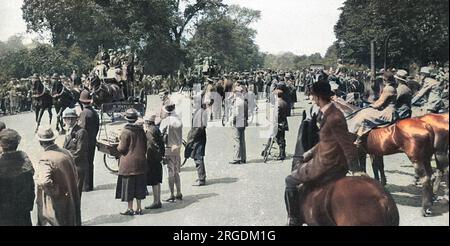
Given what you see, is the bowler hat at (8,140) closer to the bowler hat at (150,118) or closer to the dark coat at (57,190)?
the dark coat at (57,190)

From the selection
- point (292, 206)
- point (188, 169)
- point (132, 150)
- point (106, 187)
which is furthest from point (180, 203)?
point (292, 206)

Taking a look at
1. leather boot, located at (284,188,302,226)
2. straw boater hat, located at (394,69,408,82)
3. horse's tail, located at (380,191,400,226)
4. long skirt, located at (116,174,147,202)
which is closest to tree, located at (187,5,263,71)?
straw boater hat, located at (394,69,408,82)

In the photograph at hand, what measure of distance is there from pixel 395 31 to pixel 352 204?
222 centimetres

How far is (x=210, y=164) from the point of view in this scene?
23.1 feet

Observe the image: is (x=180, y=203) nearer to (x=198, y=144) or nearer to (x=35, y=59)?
(x=198, y=144)

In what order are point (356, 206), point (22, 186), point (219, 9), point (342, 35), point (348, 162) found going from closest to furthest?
point (356, 206), point (348, 162), point (22, 186), point (342, 35), point (219, 9)

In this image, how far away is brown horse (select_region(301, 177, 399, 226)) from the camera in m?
5.19

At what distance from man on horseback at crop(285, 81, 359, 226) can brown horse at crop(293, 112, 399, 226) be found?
0.28ft

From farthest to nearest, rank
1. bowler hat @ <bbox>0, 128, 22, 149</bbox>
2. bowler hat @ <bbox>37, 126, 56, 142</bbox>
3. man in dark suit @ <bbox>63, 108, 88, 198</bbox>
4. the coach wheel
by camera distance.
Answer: the coach wheel → man in dark suit @ <bbox>63, 108, 88, 198</bbox> → bowler hat @ <bbox>0, 128, 22, 149</bbox> → bowler hat @ <bbox>37, 126, 56, 142</bbox>

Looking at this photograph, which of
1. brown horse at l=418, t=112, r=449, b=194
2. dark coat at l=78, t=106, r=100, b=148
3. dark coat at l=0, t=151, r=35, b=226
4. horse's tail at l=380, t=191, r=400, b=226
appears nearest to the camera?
horse's tail at l=380, t=191, r=400, b=226

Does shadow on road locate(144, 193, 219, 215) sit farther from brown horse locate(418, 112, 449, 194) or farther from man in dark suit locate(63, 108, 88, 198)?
brown horse locate(418, 112, 449, 194)
